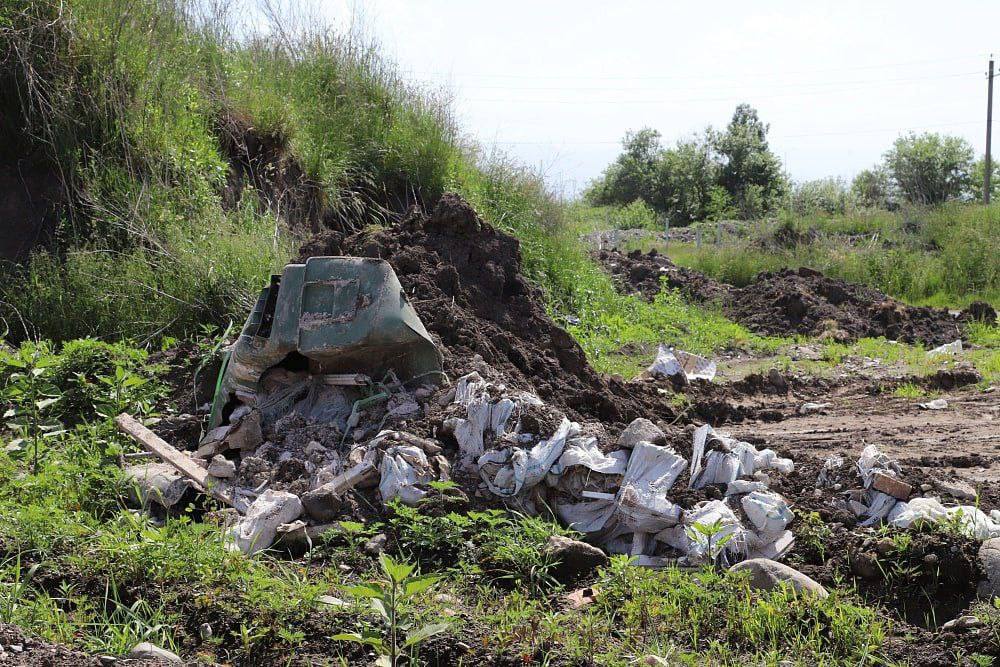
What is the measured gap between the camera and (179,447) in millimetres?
5238

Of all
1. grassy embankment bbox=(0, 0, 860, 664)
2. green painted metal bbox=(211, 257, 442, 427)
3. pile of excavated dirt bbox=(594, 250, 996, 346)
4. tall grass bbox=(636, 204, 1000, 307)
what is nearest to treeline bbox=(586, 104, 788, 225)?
tall grass bbox=(636, 204, 1000, 307)

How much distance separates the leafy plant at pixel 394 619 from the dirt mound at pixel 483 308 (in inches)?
99.2

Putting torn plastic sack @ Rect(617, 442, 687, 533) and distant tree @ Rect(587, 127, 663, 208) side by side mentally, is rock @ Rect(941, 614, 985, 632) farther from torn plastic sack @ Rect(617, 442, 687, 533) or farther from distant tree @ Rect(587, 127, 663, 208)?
distant tree @ Rect(587, 127, 663, 208)

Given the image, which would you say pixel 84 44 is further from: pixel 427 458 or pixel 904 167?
pixel 904 167

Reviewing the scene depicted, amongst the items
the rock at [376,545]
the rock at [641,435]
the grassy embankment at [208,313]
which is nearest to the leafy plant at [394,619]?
the grassy embankment at [208,313]

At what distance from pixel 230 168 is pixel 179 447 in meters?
4.79

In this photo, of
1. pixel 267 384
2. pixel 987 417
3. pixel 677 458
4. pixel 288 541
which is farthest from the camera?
pixel 987 417

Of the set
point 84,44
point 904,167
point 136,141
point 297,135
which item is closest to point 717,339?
point 297,135

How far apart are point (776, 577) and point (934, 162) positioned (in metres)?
36.1

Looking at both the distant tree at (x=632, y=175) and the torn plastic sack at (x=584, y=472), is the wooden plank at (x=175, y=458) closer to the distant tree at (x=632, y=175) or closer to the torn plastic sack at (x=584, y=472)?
the torn plastic sack at (x=584, y=472)

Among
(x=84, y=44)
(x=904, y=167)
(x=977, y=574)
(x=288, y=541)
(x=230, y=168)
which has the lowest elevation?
(x=288, y=541)

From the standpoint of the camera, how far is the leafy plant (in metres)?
2.63

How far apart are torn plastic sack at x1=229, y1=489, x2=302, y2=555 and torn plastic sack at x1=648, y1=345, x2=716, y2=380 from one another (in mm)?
4799

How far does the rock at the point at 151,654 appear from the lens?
2748 millimetres
